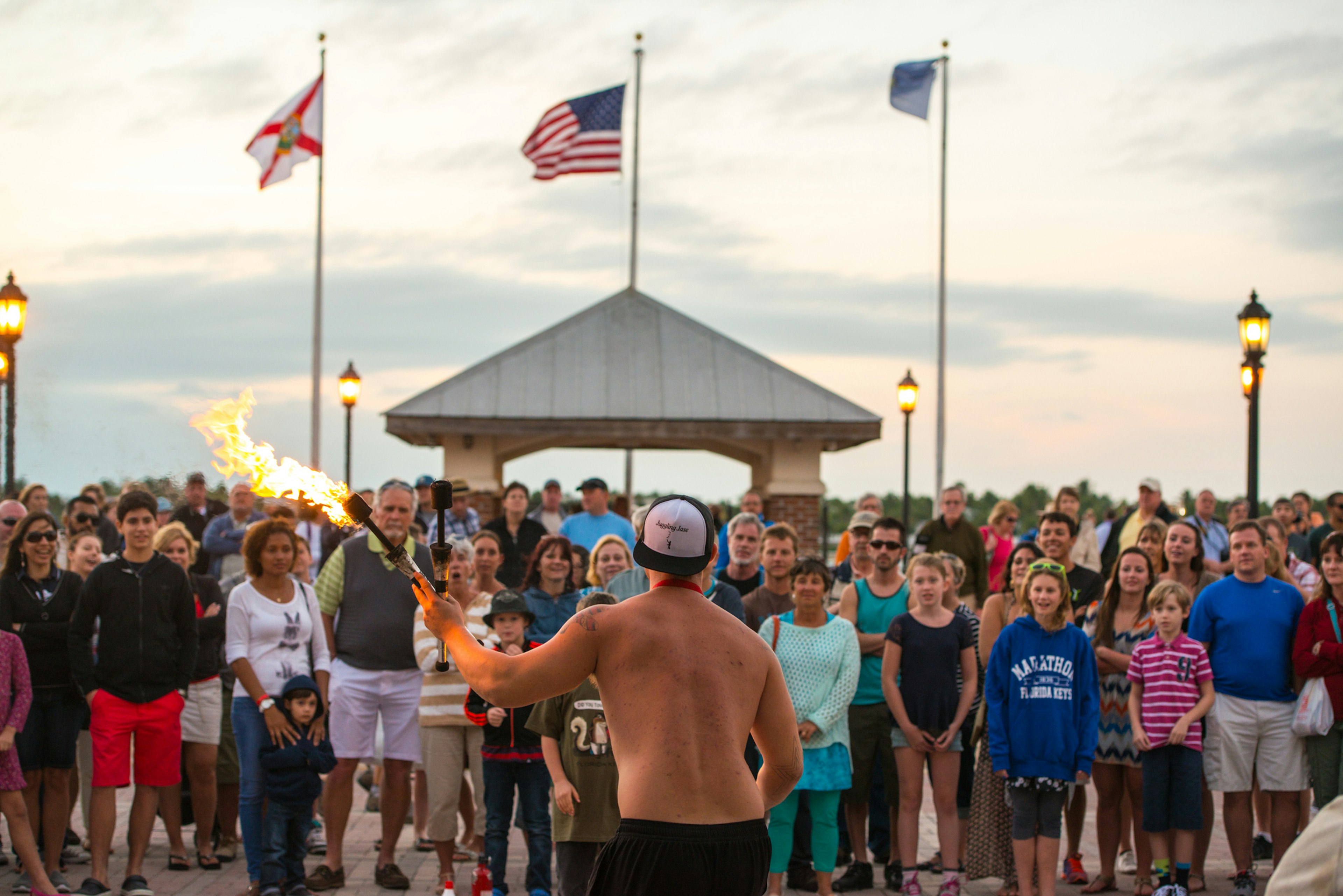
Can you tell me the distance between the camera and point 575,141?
784 inches

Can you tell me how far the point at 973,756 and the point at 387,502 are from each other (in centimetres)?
425

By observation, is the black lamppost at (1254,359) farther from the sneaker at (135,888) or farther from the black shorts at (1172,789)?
the sneaker at (135,888)

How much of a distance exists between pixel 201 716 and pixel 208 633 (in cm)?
53

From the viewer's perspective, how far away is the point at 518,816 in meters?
7.70

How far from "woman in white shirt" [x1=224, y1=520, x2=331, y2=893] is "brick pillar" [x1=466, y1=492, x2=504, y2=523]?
9.55m

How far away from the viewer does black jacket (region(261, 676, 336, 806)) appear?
7.11 metres

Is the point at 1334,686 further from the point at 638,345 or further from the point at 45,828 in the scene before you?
the point at 638,345

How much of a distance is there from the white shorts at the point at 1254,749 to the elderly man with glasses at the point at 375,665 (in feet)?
16.4

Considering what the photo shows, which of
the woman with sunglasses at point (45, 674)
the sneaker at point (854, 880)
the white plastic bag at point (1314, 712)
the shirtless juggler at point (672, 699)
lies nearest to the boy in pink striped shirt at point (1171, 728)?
the white plastic bag at point (1314, 712)

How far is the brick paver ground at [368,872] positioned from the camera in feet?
24.9

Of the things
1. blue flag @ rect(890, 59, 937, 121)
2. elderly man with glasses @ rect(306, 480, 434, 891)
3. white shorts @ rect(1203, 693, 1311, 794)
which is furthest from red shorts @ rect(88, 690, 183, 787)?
blue flag @ rect(890, 59, 937, 121)

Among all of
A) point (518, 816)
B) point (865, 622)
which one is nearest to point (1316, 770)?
point (865, 622)

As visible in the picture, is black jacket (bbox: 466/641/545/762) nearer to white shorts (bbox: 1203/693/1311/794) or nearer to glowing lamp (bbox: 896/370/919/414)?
white shorts (bbox: 1203/693/1311/794)

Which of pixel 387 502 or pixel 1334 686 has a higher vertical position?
pixel 387 502
